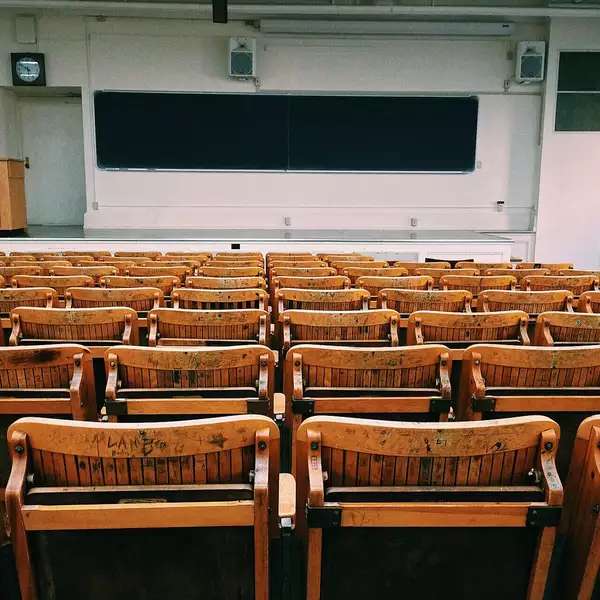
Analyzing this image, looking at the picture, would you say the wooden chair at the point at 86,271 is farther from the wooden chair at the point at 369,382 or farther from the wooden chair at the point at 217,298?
the wooden chair at the point at 369,382

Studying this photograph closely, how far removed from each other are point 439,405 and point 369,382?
0.23 meters

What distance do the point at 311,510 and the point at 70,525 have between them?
1.57 ft

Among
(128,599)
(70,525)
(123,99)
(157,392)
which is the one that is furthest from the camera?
(123,99)

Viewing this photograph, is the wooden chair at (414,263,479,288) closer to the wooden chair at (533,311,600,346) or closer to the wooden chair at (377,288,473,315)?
the wooden chair at (377,288,473,315)

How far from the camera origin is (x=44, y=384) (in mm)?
2018

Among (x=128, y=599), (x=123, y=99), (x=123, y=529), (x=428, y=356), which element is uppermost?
(x=123, y=99)

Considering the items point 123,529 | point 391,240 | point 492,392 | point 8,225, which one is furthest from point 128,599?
point 8,225

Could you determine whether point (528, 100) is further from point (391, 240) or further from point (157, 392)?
point (157, 392)

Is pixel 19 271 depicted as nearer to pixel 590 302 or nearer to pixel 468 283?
pixel 468 283

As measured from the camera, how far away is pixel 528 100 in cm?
1023

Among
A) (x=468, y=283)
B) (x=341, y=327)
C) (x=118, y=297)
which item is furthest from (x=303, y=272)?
(x=341, y=327)

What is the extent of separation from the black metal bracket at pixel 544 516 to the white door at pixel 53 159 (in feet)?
35.9

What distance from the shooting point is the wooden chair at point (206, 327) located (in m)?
2.60

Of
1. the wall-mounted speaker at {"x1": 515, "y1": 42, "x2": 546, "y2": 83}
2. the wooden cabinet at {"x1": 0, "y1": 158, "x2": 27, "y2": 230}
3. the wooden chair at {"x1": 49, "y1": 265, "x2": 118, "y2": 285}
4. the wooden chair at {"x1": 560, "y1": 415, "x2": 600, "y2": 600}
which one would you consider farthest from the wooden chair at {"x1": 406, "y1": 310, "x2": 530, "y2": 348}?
the wall-mounted speaker at {"x1": 515, "y1": 42, "x2": 546, "y2": 83}
